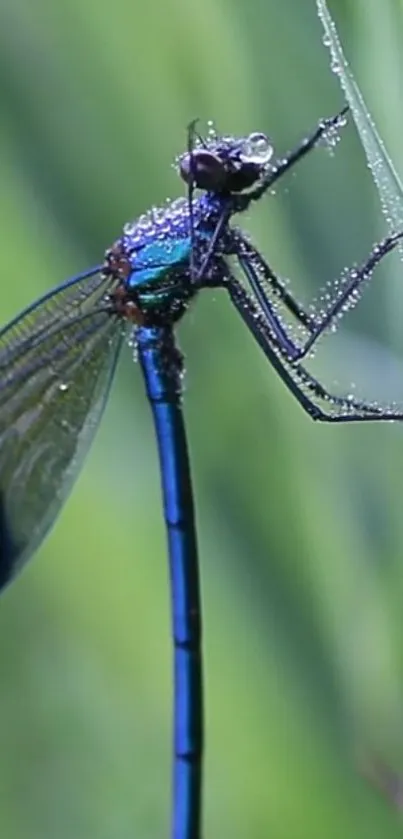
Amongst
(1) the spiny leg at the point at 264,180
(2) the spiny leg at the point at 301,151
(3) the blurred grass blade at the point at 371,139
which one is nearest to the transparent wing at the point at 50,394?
(1) the spiny leg at the point at 264,180

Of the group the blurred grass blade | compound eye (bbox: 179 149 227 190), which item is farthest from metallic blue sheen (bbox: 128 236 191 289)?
the blurred grass blade

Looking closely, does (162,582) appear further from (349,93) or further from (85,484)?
(349,93)

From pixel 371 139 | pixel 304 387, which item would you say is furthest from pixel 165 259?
pixel 371 139

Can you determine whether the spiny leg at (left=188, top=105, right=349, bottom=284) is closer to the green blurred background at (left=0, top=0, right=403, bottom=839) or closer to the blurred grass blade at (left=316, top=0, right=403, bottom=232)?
the green blurred background at (left=0, top=0, right=403, bottom=839)

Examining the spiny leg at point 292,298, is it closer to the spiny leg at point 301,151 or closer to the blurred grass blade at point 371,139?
the spiny leg at point 301,151

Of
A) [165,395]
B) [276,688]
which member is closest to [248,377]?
[165,395]
